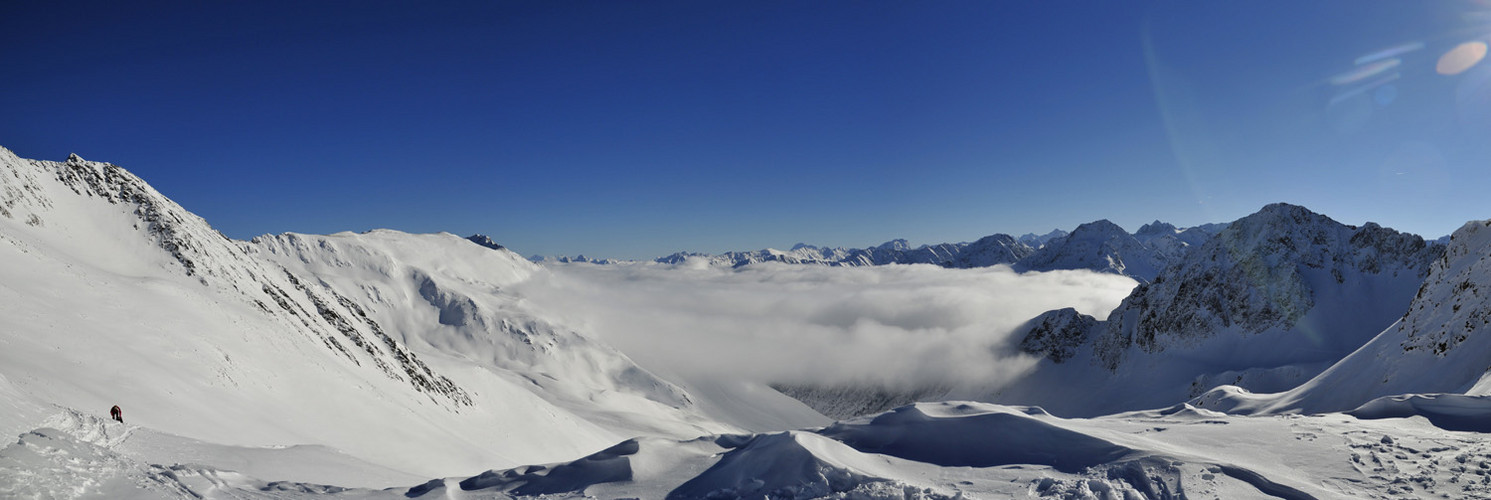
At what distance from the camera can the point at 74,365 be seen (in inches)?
1027

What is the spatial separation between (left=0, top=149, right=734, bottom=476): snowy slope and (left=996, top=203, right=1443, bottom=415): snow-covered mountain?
4430 inches

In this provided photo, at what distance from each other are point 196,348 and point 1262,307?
152577mm

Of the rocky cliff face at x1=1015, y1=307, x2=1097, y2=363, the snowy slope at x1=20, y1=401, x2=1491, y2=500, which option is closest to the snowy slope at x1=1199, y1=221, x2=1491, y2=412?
the snowy slope at x1=20, y1=401, x2=1491, y2=500

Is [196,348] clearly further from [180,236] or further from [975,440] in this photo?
[975,440]

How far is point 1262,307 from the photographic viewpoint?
112250 millimetres

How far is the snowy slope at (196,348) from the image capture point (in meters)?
26.7

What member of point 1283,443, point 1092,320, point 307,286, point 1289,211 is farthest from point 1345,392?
point 1092,320

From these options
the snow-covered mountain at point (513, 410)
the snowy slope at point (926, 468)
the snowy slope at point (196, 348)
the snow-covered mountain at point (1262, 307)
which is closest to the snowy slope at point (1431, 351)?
the snow-covered mountain at point (513, 410)

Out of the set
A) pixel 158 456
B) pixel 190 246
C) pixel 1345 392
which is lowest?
pixel 1345 392

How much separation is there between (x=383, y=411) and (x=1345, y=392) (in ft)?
258

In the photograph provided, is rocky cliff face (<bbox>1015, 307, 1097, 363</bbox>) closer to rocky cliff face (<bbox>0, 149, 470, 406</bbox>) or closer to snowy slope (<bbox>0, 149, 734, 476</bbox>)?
snowy slope (<bbox>0, 149, 734, 476</bbox>)

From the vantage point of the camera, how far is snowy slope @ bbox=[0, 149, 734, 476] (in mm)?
26734

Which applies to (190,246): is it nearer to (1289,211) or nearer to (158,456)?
(158,456)

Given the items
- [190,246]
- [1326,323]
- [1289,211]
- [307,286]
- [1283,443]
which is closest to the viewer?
[1283,443]
